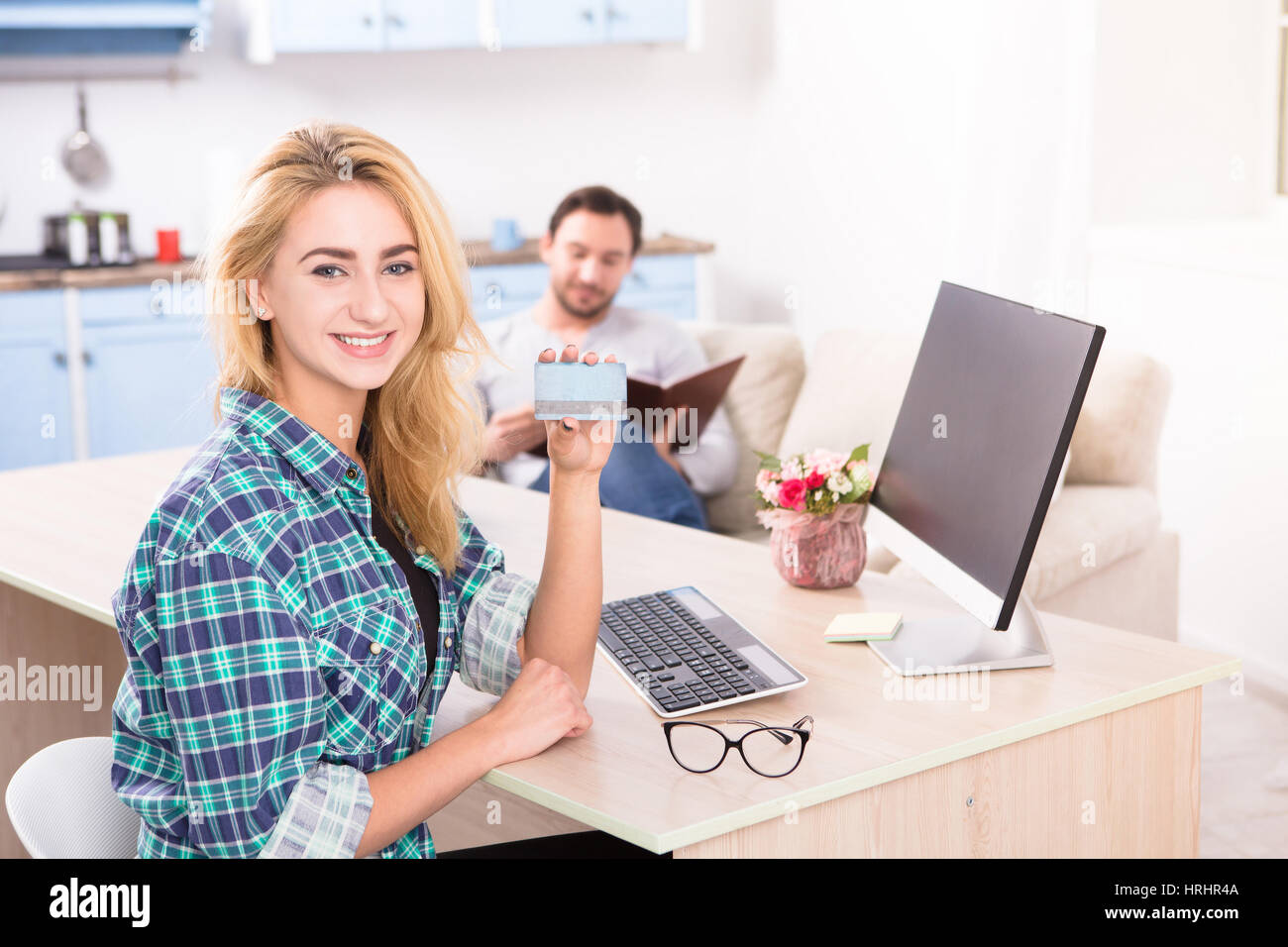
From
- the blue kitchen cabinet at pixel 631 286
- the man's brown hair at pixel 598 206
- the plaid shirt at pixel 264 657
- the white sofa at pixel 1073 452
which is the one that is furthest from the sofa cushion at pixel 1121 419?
the blue kitchen cabinet at pixel 631 286

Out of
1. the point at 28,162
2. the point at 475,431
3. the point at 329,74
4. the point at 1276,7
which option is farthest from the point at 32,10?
the point at 1276,7

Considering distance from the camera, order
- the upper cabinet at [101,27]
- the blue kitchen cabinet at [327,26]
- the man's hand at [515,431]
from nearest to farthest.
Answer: the man's hand at [515,431], the upper cabinet at [101,27], the blue kitchen cabinet at [327,26]

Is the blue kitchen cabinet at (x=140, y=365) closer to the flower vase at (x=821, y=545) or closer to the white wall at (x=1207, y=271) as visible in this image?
the white wall at (x=1207, y=271)

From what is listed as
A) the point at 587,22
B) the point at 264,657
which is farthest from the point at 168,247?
the point at 264,657

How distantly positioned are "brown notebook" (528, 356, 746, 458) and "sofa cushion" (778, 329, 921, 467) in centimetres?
25

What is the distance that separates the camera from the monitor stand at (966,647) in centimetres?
159

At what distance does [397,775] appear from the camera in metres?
1.32

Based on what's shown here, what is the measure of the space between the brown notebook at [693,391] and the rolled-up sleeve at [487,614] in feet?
3.47

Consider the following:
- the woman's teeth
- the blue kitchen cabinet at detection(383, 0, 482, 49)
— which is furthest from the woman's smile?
the blue kitchen cabinet at detection(383, 0, 482, 49)

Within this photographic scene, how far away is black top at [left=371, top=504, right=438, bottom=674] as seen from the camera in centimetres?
150

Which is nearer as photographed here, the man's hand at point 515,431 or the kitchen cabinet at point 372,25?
the man's hand at point 515,431

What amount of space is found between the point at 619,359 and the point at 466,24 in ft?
6.74
